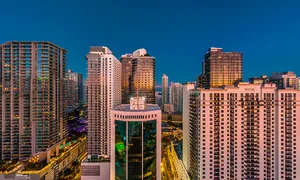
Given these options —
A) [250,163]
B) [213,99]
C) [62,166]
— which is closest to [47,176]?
[62,166]

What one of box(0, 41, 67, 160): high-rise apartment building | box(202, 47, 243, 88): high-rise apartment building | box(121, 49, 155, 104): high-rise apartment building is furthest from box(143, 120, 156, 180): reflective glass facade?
box(121, 49, 155, 104): high-rise apartment building

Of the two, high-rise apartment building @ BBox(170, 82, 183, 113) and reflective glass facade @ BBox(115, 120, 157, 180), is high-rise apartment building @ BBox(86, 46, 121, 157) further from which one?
high-rise apartment building @ BBox(170, 82, 183, 113)

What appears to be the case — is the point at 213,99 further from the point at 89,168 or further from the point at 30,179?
the point at 30,179

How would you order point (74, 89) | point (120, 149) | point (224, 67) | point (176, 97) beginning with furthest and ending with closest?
point (176, 97)
point (74, 89)
point (224, 67)
point (120, 149)

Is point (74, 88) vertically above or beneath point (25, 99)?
above

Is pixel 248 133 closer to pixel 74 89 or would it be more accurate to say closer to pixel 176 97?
pixel 176 97

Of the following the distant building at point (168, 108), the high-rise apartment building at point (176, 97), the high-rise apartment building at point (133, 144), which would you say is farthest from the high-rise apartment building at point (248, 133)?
the distant building at point (168, 108)

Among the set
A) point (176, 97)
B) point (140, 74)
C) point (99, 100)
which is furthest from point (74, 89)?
point (99, 100)
